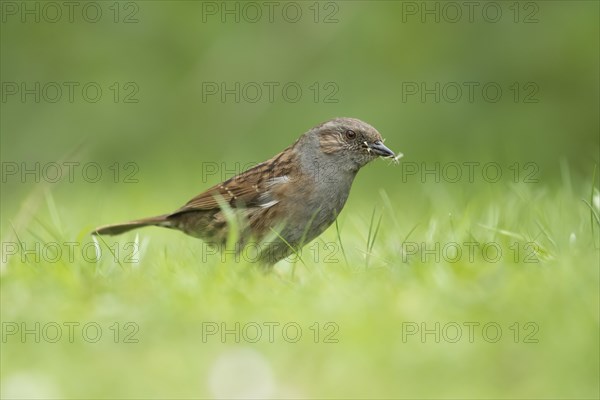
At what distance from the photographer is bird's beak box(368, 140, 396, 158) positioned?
17.7 feet

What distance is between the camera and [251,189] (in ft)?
17.9

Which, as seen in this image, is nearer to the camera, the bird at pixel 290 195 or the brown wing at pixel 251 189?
the bird at pixel 290 195

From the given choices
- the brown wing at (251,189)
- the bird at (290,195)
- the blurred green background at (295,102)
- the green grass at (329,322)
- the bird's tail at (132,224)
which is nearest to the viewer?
the green grass at (329,322)

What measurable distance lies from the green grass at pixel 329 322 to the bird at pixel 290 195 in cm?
40

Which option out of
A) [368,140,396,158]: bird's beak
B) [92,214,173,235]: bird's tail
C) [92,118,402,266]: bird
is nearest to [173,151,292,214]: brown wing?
[92,118,402,266]: bird

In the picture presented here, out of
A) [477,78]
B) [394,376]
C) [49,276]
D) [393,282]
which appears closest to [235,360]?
[394,376]

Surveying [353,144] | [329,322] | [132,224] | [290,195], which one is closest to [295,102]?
[132,224]

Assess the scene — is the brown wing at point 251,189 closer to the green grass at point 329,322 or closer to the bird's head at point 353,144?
the bird's head at point 353,144

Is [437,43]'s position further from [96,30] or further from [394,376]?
[394,376]

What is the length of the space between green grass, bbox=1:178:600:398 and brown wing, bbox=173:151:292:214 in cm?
70

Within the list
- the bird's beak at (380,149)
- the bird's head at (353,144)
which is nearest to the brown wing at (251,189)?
the bird's head at (353,144)

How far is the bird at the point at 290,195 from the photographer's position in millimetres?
5184

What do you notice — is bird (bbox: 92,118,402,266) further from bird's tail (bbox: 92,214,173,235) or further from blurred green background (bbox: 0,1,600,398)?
blurred green background (bbox: 0,1,600,398)

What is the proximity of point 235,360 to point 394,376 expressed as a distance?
22.5 inches
